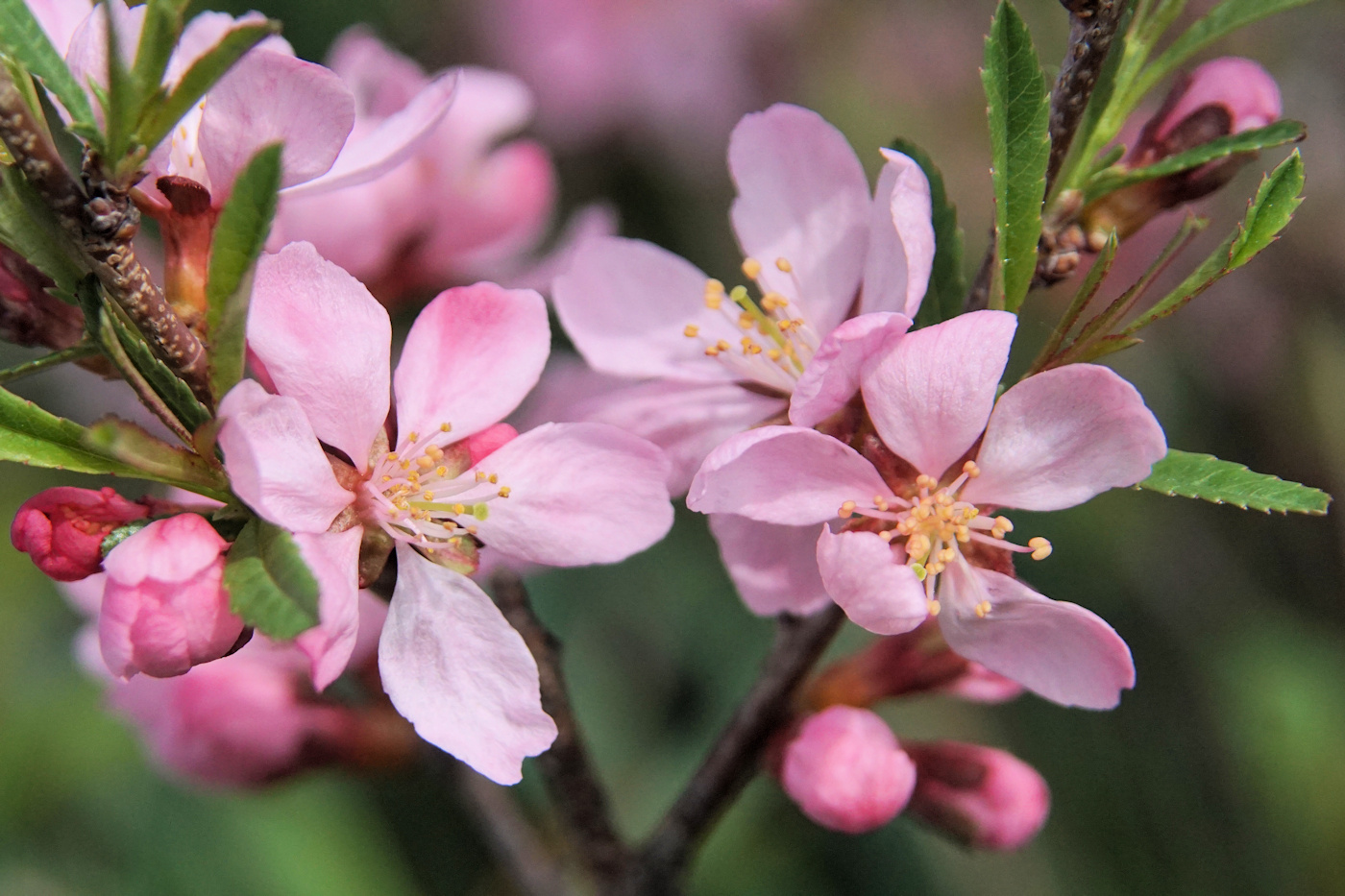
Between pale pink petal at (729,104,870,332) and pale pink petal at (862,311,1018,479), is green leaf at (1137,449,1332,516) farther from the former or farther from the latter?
pale pink petal at (729,104,870,332)

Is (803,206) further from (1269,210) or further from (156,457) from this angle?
(156,457)

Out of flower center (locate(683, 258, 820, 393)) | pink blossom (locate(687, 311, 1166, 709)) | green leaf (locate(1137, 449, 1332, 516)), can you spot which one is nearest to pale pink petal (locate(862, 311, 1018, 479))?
pink blossom (locate(687, 311, 1166, 709))

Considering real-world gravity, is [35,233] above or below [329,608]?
above

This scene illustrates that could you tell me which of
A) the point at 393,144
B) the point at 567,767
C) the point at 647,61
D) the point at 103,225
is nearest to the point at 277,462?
the point at 103,225

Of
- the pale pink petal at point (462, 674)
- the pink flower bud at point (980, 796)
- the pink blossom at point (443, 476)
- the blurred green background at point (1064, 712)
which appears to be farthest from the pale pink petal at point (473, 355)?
the blurred green background at point (1064, 712)

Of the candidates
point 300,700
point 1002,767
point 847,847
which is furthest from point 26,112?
point 847,847

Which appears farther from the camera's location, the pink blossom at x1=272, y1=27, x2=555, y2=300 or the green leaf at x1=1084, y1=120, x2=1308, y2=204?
the pink blossom at x1=272, y1=27, x2=555, y2=300
